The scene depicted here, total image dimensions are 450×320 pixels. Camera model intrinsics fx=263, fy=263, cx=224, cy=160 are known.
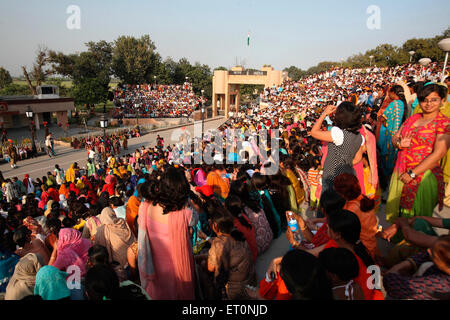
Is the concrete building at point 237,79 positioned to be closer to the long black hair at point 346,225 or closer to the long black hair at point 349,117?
the long black hair at point 349,117

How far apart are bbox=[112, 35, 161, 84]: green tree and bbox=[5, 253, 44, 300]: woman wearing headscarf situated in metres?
47.0

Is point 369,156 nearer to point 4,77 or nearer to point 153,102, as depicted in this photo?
point 153,102

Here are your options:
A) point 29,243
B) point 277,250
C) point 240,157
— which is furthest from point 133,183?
point 277,250

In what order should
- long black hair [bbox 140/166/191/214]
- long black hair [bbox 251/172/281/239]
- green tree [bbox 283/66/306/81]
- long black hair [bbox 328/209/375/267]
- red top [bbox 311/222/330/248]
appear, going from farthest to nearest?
green tree [bbox 283/66/306/81] < long black hair [bbox 251/172/281/239] < red top [bbox 311/222/330/248] < long black hair [bbox 140/166/191/214] < long black hair [bbox 328/209/375/267]

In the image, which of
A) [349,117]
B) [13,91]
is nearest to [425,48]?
[349,117]

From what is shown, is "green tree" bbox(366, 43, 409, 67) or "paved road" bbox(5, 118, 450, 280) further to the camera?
"green tree" bbox(366, 43, 409, 67)

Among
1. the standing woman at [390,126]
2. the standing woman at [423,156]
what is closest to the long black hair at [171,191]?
the standing woman at [423,156]

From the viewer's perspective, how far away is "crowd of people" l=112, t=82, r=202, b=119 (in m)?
38.1

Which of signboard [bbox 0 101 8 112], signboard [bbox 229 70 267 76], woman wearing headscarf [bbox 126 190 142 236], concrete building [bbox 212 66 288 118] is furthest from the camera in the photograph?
signboard [bbox 229 70 267 76]

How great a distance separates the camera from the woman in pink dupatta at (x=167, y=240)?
217 cm

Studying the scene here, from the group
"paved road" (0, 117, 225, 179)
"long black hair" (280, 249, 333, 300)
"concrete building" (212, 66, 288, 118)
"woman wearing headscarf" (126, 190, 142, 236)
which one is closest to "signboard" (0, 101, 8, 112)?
"paved road" (0, 117, 225, 179)

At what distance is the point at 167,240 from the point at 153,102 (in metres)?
40.7

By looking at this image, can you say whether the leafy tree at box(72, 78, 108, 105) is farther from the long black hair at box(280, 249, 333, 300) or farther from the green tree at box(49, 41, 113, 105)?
the long black hair at box(280, 249, 333, 300)

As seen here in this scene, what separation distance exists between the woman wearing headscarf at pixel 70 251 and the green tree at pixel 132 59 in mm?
46578
